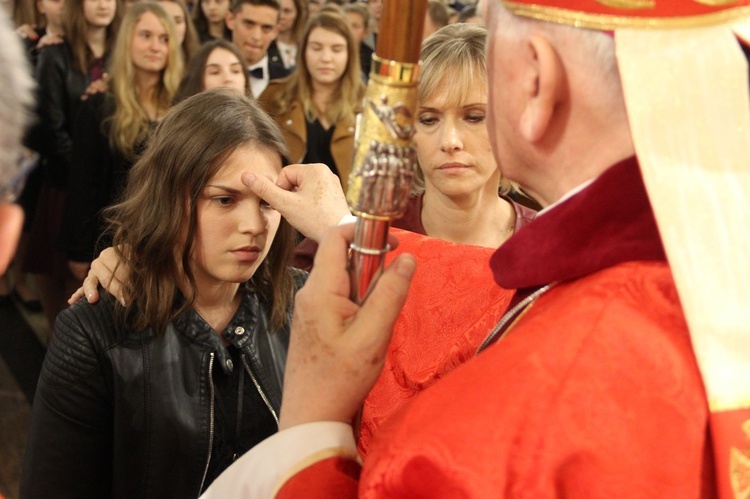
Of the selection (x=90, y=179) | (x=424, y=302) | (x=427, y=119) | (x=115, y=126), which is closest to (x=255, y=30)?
(x=115, y=126)

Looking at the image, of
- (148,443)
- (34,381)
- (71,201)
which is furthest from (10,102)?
(34,381)

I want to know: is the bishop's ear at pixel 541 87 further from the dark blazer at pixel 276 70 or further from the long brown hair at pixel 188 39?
the dark blazer at pixel 276 70

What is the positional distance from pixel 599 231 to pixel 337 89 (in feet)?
13.4

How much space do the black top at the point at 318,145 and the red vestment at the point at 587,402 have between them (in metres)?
3.76

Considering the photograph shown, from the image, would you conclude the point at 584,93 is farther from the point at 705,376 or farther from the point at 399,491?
the point at 399,491

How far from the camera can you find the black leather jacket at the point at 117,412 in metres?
2.10

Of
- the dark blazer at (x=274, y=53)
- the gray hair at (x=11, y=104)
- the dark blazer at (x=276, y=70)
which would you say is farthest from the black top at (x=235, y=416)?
the dark blazer at (x=274, y=53)

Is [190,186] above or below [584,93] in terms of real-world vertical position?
below

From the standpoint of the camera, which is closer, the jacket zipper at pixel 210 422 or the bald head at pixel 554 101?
the bald head at pixel 554 101

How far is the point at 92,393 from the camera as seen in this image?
2.11 m

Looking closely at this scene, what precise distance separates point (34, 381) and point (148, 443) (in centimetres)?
284

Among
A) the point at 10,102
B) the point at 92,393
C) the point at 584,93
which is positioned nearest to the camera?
the point at 10,102

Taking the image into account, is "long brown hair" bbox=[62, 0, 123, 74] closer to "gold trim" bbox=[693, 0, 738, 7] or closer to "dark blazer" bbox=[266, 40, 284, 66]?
"dark blazer" bbox=[266, 40, 284, 66]

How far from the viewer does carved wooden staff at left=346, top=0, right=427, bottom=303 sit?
1228 millimetres
